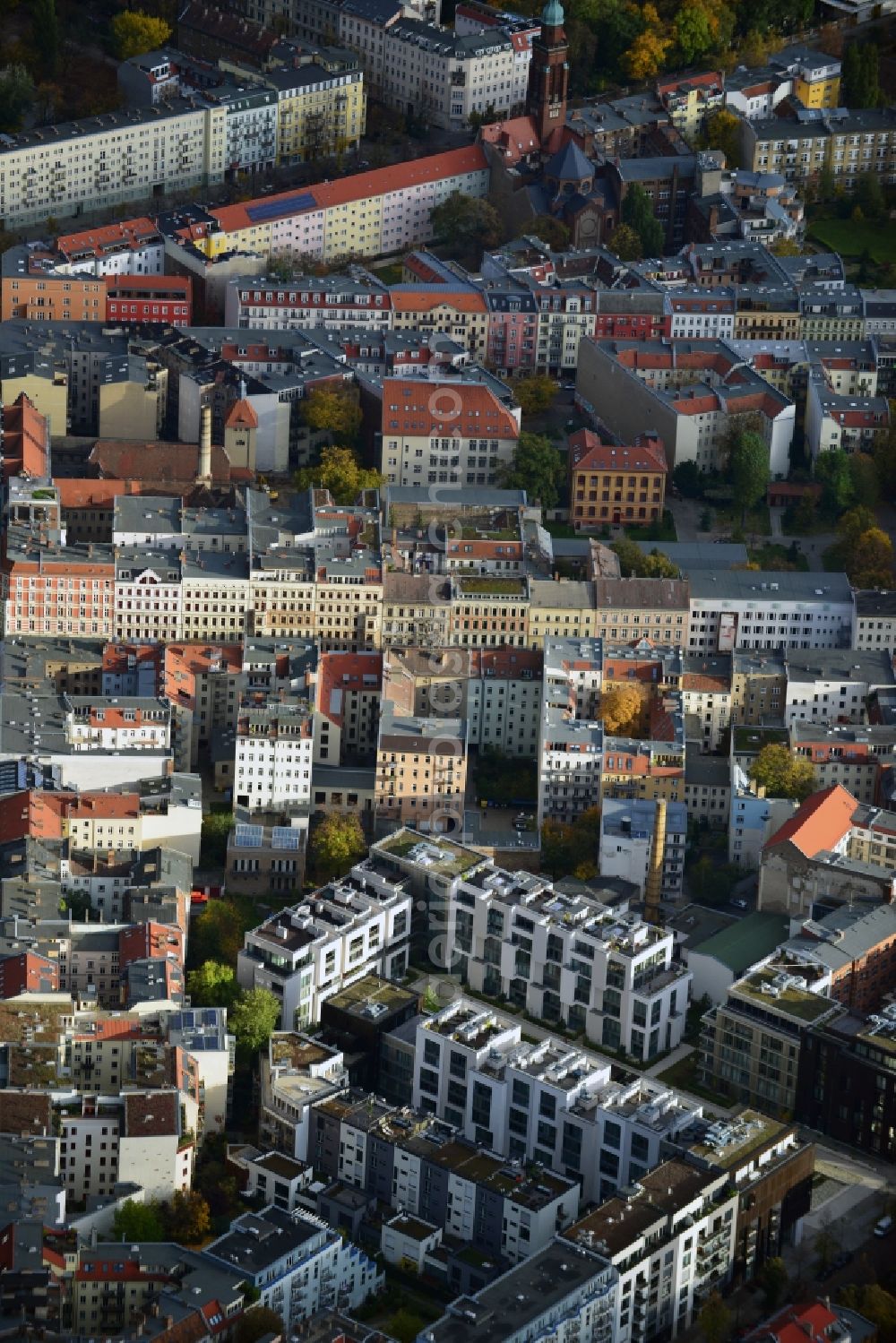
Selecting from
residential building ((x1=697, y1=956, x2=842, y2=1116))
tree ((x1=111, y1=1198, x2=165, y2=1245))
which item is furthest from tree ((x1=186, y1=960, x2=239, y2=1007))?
residential building ((x1=697, y1=956, x2=842, y2=1116))

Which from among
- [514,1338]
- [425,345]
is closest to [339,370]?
[425,345]

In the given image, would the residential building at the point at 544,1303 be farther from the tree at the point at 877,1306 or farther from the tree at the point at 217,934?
the tree at the point at 217,934

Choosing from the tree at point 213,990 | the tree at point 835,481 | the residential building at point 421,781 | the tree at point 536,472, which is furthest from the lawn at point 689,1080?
the tree at point 835,481

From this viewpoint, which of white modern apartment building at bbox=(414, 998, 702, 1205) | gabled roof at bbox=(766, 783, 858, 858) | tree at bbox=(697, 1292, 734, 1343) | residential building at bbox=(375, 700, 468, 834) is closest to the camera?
tree at bbox=(697, 1292, 734, 1343)

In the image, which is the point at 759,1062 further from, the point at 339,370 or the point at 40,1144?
the point at 339,370

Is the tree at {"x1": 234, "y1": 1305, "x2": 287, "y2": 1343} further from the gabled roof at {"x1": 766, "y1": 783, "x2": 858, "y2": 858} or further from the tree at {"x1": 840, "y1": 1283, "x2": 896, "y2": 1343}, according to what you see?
the gabled roof at {"x1": 766, "y1": 783, "x2": 858, "y2": 858}
